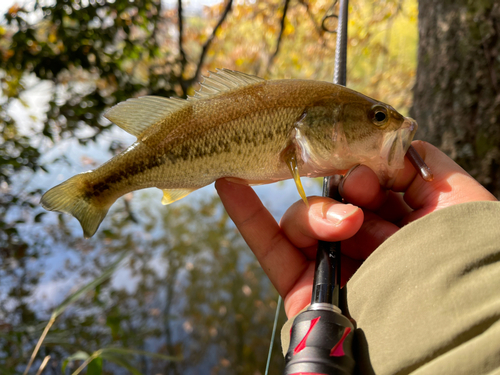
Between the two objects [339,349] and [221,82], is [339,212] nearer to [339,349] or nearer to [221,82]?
[339,349]

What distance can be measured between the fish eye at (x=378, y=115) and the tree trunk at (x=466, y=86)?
1477mm

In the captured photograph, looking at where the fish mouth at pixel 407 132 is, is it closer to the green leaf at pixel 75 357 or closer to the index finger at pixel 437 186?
the index finger at pixel 437 186

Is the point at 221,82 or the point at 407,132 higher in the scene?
the point at 221,82

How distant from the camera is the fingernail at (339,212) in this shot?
1.14 metres

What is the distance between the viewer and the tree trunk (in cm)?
219

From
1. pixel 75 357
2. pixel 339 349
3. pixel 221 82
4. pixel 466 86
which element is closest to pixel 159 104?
pixel 221 82

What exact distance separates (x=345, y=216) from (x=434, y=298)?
391mm

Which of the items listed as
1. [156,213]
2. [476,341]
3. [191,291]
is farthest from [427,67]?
[156,213]

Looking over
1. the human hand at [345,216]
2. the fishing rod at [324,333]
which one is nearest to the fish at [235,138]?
the human hand at [345,216]

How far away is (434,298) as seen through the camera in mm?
839

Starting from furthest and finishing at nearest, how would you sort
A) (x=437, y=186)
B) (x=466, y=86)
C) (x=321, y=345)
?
1. (x=466, y=86)
2. (x=437, y=186)
3. (x=321, y=345)

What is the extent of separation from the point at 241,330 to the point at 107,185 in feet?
12.3

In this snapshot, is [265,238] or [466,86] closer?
[265,238]

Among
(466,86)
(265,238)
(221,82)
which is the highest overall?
(221,82)
